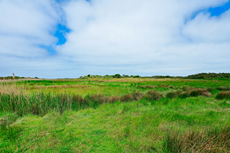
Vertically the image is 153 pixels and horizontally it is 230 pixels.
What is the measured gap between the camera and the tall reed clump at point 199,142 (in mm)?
2432

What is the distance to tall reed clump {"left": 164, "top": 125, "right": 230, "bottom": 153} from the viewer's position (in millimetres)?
2432

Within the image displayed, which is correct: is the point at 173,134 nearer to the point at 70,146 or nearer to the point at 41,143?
the point at 70,146

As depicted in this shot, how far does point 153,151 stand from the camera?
2719 millimetres

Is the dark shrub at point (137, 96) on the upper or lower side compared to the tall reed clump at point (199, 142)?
lower

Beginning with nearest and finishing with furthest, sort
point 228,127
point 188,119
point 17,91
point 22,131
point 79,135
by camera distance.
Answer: point 228,127 → point 79,135 → point 22,131 → point 188,119 → point 17,91

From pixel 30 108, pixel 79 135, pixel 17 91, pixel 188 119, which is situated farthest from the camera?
pixel 17 91

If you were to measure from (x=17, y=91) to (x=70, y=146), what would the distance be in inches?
286

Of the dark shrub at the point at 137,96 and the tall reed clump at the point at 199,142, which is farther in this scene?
the dark shrub at the point at 137,96

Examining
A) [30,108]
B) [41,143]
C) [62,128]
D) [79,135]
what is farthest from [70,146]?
[30,108]

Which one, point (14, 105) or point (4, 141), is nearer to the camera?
point (4, 141)

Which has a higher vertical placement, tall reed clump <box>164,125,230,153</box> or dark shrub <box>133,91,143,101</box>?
tall reed clump <box>164,125,230,153</box>

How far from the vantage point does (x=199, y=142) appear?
8.37ft

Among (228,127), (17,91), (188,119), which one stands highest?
(17,91)

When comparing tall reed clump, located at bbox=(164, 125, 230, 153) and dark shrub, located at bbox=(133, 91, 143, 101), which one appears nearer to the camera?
tall reed clump, located at bbox=(164, 125, 230, 153)
